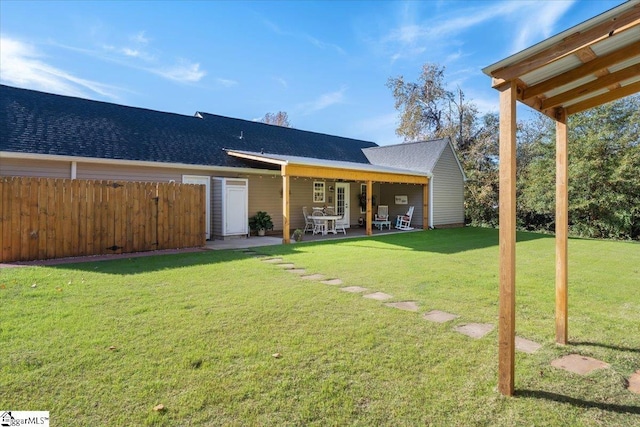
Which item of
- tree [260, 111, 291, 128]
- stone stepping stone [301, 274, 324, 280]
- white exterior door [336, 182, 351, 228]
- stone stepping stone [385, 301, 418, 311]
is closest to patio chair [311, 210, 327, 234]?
white exterior door [336, 182, 351, 228]

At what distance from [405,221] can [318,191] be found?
435cm

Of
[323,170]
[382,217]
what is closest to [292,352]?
[323,170]

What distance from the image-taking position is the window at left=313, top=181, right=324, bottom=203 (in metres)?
15.4

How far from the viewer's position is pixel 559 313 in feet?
10.9

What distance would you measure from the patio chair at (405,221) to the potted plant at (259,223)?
21.9ft

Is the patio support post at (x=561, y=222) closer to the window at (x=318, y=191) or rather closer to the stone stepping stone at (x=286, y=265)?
the stone stepping stone at (x=286, y=265)

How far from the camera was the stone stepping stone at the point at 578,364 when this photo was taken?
112 inches

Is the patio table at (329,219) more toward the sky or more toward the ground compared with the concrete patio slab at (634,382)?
more toward the sky

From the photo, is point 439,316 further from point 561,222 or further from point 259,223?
point 259,223

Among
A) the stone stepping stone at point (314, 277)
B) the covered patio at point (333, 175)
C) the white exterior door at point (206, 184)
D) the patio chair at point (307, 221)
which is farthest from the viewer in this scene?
the patio chair at point (307, 221)

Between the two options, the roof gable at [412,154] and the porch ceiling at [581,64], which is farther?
the roof gable at [412,154]

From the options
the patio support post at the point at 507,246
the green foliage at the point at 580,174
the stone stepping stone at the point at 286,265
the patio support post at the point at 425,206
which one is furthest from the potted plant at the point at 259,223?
the green foliage at the point at 580,174

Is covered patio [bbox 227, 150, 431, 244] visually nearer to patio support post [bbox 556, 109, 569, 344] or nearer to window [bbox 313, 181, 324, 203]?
window [bbox 313, 181, 324, 203]

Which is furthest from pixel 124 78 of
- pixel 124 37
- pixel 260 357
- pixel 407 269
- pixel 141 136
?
pixel 260 357
